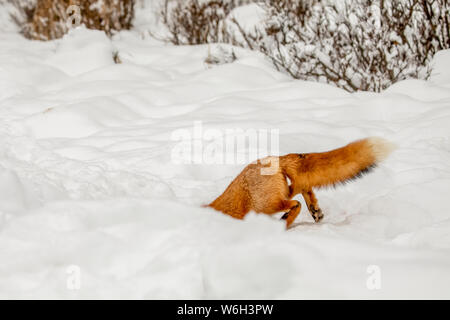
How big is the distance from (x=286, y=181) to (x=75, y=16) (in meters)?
6.63

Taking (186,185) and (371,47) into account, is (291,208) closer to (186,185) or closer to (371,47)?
(186,185)

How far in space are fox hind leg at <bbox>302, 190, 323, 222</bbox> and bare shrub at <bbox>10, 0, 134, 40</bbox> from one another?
6.61 meters

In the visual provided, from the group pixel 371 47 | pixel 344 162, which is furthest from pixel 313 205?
pixel 371 47

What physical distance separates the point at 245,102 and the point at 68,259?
Result: 3.22 meters

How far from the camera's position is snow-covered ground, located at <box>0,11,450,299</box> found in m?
1.40

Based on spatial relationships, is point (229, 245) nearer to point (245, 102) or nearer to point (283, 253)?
point (283, 253)

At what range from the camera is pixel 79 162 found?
11.0ft

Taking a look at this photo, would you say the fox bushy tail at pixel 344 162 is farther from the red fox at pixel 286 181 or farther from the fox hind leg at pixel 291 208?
the fox hind leg at pixel 291 208

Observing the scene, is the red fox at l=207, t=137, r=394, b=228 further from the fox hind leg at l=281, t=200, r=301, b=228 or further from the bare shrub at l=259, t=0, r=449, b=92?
the bare shrub at l=259, t=0, r=449, b=92

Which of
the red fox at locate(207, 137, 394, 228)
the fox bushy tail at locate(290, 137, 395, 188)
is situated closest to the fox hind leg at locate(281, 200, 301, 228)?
the red fox at locate(207, 137, 394, 228)

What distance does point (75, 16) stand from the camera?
7766 millimetres

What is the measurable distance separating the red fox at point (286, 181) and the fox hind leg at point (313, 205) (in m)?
0.06

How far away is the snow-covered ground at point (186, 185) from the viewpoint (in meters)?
1.40
